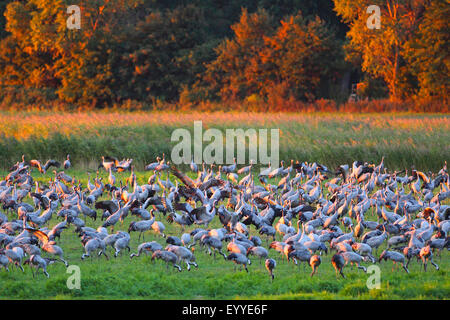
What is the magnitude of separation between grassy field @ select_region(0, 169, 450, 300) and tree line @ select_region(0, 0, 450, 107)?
108 feet

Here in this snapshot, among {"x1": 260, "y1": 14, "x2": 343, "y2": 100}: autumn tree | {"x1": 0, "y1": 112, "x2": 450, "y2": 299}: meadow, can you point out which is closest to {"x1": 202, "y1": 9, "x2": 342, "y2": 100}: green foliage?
{"x1": 260, "y1": 14, "x2": 343, "y2": 100}: autumn tree

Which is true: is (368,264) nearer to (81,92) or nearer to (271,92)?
(271,92)

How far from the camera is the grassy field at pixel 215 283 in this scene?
949cm

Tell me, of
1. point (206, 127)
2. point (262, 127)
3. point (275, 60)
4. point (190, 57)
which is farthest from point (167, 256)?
point (190, 57)

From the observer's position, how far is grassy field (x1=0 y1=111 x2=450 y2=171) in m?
22.7

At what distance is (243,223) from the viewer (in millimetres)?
13117

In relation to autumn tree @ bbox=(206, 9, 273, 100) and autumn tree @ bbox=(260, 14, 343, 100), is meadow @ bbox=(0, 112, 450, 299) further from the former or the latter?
autumn tree @ bbox=(206, 9, 273, 100)

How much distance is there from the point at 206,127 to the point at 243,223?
46.1 ft

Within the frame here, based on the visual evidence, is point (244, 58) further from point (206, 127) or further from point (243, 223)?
point (243, 223)

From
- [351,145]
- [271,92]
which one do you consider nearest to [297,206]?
[351,145]

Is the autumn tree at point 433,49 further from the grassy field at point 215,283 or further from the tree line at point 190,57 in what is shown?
the grassy field at point 215,283

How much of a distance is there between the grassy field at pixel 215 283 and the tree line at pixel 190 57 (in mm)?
32851

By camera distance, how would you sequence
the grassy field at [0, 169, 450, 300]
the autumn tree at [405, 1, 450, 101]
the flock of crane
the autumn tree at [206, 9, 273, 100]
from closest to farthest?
the grassy field at [0, 169, 450, 300]
the flock of crane
the autumn tree at [405, 1, 450, 101]
the autumn tree at [206, 9, 273, 100]

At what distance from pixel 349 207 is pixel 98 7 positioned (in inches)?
1416
